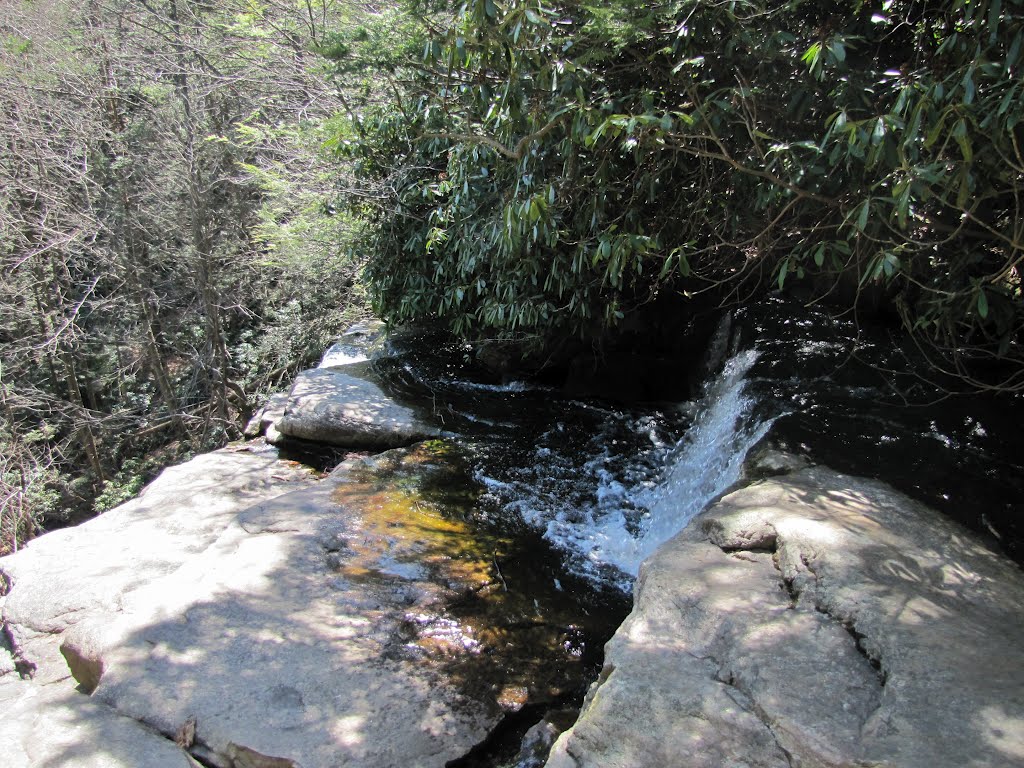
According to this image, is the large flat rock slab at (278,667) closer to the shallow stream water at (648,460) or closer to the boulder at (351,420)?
A: the shallow stream water at (648,460)

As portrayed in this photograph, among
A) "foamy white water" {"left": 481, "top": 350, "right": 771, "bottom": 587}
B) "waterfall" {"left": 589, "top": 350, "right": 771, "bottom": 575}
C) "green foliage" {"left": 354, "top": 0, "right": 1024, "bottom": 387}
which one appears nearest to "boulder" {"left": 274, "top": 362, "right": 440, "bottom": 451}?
"foamy white water" {"left": 481, "top": 350, "right": 771, "bottom": 587}

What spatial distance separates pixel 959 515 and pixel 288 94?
924 centimetres

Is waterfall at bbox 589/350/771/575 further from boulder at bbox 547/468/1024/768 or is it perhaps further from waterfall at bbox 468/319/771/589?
boulder at bbox 547/468/1024/768

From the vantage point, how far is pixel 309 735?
264cm

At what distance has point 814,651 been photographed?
7.54 ft

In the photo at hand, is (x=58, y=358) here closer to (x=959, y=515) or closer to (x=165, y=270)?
(x=165, y=270)

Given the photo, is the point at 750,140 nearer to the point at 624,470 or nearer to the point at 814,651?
the point at 624,470

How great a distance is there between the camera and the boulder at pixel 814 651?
1.94 m

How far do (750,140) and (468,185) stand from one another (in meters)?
2.36

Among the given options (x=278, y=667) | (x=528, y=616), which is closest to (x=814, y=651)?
(x=528, y=616)

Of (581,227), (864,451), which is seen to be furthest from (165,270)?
(864,451)

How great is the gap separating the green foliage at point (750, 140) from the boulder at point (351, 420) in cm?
131

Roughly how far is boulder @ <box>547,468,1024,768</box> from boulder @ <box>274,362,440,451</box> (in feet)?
9.96

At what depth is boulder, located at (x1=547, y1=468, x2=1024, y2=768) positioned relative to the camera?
1943mm
